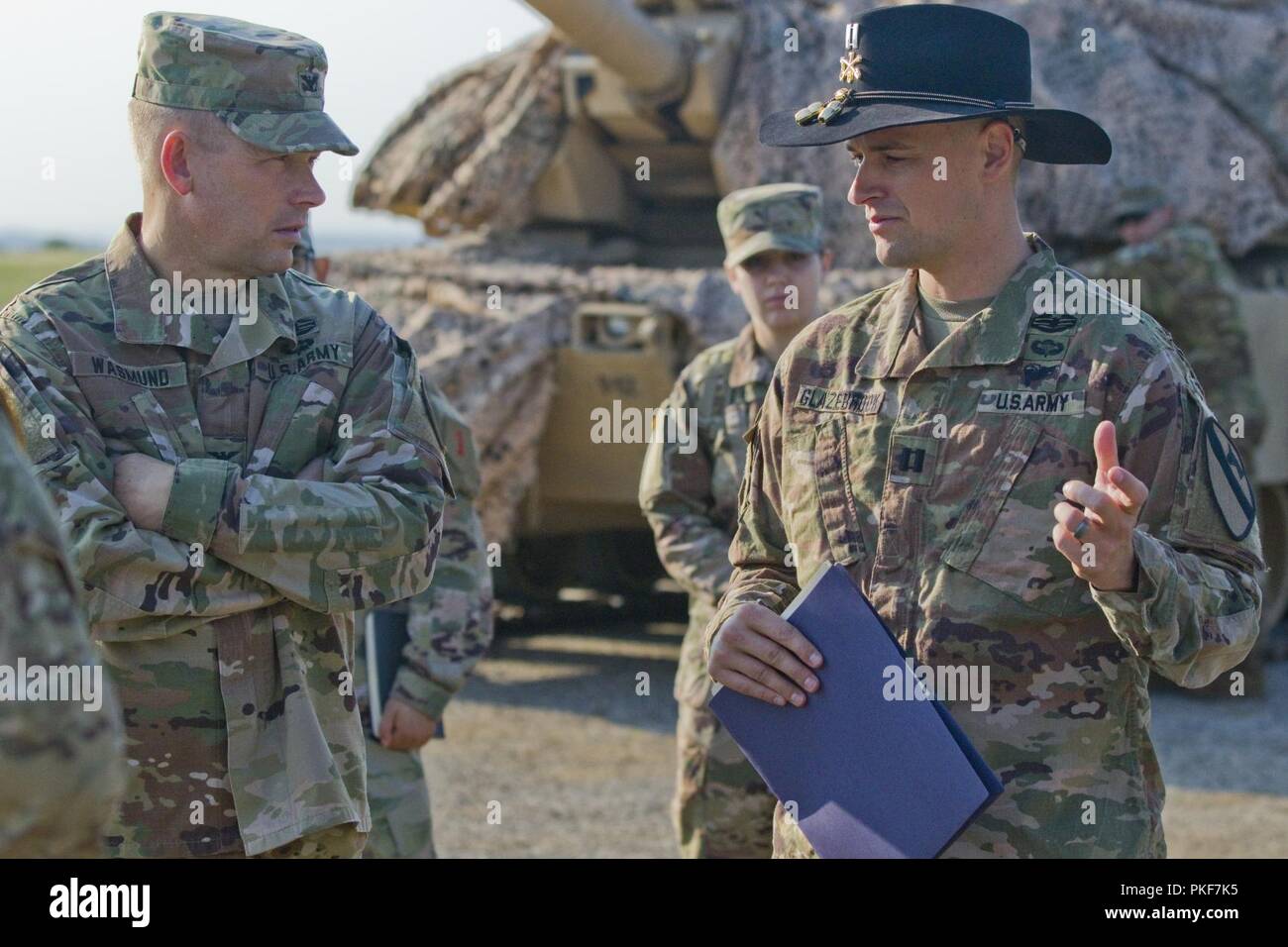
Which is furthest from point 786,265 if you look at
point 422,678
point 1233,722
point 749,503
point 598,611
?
point 598,611

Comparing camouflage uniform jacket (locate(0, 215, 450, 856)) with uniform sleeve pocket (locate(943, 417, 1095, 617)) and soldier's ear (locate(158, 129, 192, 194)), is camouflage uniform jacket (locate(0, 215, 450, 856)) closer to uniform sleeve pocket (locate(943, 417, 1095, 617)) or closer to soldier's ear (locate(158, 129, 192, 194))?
soldier's ear (locate(158, 129, 192, 194))

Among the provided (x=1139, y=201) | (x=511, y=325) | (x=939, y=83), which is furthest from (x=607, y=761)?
(x=939, y=83)

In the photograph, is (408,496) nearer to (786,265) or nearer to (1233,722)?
(786,265)

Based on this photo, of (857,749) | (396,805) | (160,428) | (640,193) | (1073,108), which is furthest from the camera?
(640,193)

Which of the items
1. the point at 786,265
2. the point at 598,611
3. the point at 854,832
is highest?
the point at 786,265

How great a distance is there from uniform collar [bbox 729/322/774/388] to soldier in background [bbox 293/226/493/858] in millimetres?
744

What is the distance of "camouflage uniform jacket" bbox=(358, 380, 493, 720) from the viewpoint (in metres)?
4.28

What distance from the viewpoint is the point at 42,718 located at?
150cm

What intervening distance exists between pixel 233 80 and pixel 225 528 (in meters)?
0.72

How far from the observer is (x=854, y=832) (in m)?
2.63

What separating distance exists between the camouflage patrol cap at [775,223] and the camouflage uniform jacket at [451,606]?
3.06 ft

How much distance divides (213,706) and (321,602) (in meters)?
0.23

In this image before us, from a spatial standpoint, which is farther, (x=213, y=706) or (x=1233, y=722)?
(x=1233, y=722)

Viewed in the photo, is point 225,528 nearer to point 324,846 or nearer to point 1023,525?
point 324,846
